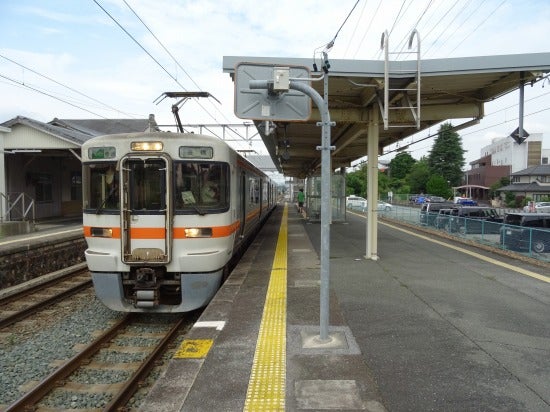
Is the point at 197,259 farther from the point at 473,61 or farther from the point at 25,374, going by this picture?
the point at 473,61

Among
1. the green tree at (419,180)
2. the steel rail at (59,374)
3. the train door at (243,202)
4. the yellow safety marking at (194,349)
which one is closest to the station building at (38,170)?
the train door at (243,202)

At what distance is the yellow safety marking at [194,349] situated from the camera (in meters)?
4.44

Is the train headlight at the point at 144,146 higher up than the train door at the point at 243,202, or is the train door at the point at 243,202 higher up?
the train headlight at the point at 144,146

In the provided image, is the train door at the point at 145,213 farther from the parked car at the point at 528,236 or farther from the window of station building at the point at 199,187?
the parked car at the point at 528,236

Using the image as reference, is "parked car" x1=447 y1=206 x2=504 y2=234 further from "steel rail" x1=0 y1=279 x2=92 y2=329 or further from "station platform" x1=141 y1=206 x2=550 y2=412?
"steel rail" x1=0 y1=279 x2=92 y2=329

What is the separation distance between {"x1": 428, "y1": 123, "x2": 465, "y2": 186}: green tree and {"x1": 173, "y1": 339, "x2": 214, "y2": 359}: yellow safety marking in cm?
8211

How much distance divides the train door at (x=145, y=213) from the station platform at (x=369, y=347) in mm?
1239

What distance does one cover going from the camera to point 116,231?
6.30 metres

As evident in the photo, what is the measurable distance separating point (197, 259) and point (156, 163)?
5.05 ft

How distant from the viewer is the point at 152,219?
6.29 meters

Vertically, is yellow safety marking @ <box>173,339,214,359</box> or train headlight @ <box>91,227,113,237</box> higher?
train headlight @ <box>91,227,113,237</box>

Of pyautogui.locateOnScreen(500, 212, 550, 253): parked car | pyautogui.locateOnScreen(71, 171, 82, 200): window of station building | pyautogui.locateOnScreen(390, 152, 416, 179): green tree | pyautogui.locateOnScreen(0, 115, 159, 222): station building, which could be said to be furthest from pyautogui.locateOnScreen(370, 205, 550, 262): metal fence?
pyautogui.locateOnScreen(390, 152, 416, 179): green tree

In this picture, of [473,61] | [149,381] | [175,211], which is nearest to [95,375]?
[149,381]

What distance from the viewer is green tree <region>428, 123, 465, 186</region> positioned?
8069 centimetres
